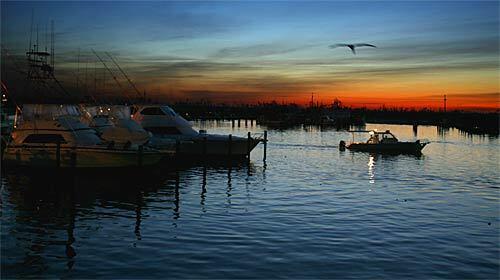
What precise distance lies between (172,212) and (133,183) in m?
7.24

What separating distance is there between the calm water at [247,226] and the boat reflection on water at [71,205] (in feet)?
0.15

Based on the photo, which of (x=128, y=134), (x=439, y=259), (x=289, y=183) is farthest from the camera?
(x=128, y=134)

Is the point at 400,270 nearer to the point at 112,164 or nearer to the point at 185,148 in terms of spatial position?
the point at 112,164

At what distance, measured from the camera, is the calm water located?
12.0 m

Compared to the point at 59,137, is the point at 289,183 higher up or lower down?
lower down

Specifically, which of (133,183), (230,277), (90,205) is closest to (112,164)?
(133,183)

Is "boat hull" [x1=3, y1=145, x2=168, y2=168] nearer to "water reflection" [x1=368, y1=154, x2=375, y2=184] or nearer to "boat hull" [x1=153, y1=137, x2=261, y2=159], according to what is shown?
"boat hull" [x1=153, y1=137, x2=261, y2=159]

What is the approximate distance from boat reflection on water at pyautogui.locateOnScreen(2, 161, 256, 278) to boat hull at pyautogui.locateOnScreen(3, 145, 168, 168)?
470 mm

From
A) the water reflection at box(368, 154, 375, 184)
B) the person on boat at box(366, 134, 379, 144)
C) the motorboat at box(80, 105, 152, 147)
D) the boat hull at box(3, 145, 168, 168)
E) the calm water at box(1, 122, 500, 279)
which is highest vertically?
the motorboat at box(80, 105, 152, 147)

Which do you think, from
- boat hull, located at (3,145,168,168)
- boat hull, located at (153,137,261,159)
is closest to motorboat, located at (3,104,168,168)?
boat hull, located at (3,145,168,168)

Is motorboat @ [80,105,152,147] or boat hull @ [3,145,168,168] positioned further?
motorboat @ [80,105,152,147]

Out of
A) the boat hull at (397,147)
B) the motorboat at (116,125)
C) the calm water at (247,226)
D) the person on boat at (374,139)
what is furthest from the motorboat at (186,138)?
the person on boat at (374,139)

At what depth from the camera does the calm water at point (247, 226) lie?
12039 millimetres

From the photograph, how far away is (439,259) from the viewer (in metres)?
13.1
